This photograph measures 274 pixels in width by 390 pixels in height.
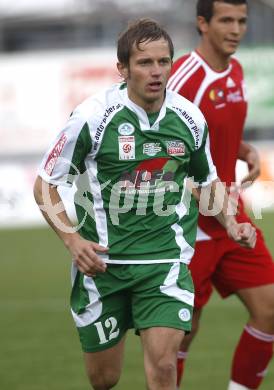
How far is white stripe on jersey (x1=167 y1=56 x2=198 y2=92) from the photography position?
266 inches

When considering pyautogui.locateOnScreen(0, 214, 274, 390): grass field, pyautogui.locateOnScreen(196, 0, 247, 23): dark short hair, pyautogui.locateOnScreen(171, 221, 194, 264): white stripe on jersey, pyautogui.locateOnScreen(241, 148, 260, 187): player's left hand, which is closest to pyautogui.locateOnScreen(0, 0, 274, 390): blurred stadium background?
pyautogui.locateOnScreen(0, 214, 274, 390): grass field

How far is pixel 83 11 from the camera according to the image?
24000mm

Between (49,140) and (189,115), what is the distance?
575 inches

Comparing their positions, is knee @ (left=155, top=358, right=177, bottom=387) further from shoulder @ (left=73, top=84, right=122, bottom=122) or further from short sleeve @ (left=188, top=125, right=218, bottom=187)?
shoulder @ (left=73, top=84, right=122, bottom=122)

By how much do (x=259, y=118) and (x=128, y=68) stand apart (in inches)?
590

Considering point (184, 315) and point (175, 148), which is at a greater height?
point (175, 148)

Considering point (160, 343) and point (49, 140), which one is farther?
point (49, 140)

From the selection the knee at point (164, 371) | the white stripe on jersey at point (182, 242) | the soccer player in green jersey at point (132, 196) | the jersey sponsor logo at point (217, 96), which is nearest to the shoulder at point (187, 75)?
the jersey sponsor logo at point (217, 96)

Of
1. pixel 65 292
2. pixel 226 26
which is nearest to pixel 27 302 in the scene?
pixel 65 292

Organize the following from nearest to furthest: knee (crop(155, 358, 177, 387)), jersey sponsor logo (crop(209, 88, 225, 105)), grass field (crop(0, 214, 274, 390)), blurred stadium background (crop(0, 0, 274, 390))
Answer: knee (crop(155, 358, 177, 387)), jersey sponsor logo (crop(209, 88, 225, 105)), grass field (crop(0, 214, 274, 390)), blurred stadium background (crop(0, 0, 274, 390))

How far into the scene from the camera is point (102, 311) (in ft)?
19.2

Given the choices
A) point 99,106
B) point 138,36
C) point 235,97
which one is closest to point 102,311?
point 99,106

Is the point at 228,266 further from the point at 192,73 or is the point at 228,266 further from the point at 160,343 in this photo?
the point at 160,343

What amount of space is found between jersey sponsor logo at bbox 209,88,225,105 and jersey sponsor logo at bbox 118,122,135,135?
1.21 meters
